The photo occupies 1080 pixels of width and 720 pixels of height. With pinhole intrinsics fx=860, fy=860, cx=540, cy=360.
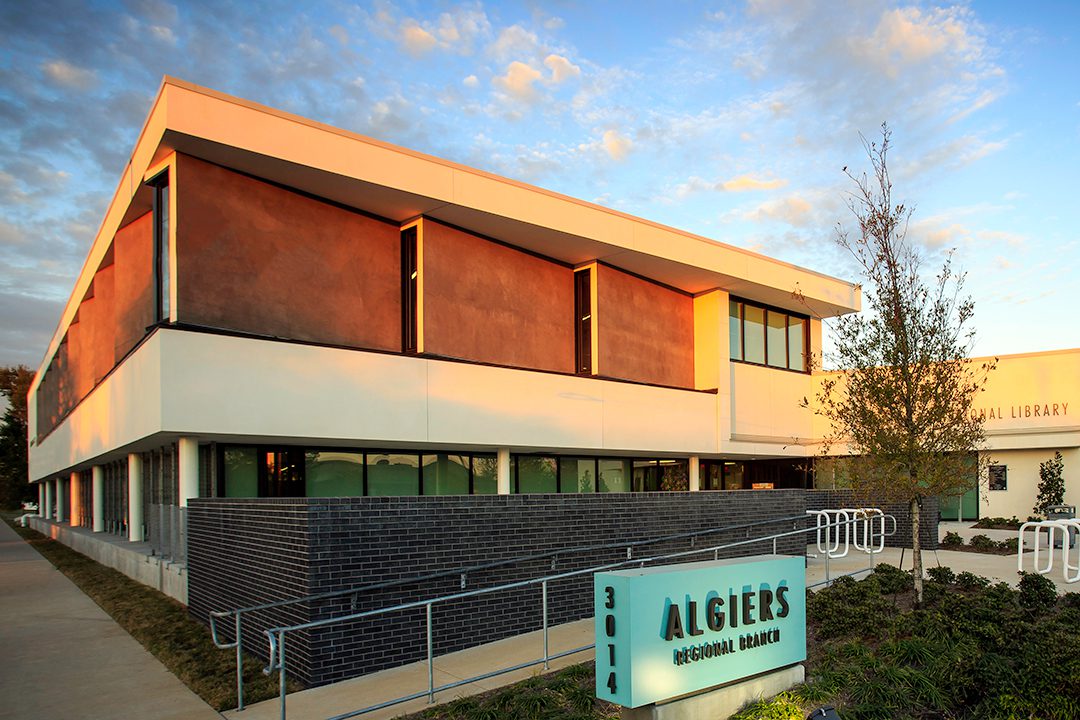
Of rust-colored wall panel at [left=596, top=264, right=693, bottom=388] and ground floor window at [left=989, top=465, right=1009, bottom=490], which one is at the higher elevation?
rust-colored wall panel at [left=596, top=264, right=693, bottom=388]

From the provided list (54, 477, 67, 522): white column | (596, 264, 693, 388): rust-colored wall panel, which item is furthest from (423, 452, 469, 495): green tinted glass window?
(54, 477, 67, 522): white column

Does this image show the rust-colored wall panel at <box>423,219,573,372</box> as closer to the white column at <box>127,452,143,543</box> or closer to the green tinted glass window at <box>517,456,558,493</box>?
the green tinted glass window at <box>517,456,558,493</box>

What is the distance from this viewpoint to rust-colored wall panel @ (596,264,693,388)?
23797 mm

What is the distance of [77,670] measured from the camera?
11.1 m

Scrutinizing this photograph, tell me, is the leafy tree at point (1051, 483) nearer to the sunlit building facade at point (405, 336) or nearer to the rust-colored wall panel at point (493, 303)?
the sunlit building facade at point (405, 336)

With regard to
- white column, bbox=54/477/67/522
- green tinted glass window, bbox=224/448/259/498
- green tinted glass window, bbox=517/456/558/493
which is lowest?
white column, bbox=54/477/67/522

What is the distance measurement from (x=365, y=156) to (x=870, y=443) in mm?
11499

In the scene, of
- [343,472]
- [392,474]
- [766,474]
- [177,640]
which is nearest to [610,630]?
[177,640]

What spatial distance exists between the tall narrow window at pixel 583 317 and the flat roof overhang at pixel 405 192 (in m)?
0.60

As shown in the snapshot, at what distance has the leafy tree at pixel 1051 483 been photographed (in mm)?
28156

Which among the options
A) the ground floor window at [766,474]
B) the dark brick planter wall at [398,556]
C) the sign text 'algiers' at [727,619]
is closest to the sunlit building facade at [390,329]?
the ground floor window at [766,474]

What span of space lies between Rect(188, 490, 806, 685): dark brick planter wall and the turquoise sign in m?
3.32

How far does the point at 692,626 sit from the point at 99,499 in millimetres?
30979

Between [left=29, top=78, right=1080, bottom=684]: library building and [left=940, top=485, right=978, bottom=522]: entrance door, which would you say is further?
[left=940, top=485, right=978, bottom=522]: entrance door
